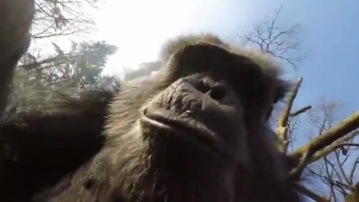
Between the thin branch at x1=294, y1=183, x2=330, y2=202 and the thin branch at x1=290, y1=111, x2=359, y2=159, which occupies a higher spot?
the thin branch at x1=290, y1=111, x2=359, y2=159

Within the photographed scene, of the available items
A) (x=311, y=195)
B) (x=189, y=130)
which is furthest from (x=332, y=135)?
(x=189, y=130)

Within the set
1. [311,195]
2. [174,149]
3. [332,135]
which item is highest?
[332,135]

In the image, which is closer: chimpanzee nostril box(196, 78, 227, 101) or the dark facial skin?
the dark facial skin

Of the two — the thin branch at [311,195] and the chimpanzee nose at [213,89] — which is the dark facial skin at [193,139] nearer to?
the chimpanzee nose at [213,89]

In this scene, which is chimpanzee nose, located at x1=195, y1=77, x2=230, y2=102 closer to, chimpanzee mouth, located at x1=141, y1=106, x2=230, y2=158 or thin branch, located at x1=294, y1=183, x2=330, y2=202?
chimpanzee mouth, located at x1=141, y1=106, x2=230, y2=158

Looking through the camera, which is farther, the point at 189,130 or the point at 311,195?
the point at 311,195

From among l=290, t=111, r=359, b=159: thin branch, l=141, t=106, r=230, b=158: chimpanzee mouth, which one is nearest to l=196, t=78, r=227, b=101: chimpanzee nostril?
l=141, t=106, r=230, b=158: chimpanzee mouth

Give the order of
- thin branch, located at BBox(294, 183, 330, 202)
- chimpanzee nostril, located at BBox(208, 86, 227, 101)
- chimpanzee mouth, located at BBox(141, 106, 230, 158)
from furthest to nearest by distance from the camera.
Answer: thin branch, located at BBox(294, 183, 330, 202)
chimpanzee nostril, located at BBox(208, 86, 227, 101)
chimpanzee mouth, located at BBox(141, 106, 230, 158)

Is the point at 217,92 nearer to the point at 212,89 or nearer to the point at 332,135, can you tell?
the point at 212,89

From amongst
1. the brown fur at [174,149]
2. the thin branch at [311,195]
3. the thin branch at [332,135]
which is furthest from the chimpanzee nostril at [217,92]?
the thin branch at [332,135]
